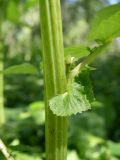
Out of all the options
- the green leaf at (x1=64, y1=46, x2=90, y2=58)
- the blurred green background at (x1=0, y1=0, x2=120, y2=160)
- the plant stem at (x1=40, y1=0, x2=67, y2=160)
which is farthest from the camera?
the blurred green background at (x1=0, y1=0, x2=120, y2=160)

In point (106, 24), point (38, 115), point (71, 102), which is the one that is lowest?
point (38, 115)

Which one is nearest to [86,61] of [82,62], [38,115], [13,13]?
[82,62]

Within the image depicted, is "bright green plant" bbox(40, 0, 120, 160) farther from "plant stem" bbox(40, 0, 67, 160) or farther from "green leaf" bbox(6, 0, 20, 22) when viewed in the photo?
"green leaf" bbox(6, 0, 20, 22)

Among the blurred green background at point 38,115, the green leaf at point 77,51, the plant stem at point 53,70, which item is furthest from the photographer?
the blurred green background at point 38,115

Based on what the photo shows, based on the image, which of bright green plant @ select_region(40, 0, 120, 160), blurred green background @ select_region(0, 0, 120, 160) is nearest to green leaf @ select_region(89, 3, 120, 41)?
bright green plant @ select_region(40, 0, 120, 160)

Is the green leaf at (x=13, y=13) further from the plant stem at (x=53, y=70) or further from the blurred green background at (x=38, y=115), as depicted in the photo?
the plant stem at (x=53, y=70)

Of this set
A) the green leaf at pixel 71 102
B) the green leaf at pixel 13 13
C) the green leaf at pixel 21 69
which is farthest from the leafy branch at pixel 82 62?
the green leaf at pixel 13 13

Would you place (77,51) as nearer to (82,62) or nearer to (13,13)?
(82,62)
